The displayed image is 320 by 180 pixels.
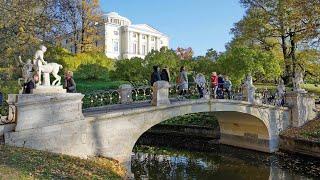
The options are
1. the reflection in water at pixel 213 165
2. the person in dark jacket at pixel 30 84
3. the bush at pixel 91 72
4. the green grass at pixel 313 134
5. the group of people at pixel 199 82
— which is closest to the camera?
the person in dark jacket at pixel 30 84

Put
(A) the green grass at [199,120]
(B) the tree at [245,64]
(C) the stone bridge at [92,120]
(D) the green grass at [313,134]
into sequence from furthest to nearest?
(B) the tree at [245,64] → (A) the green grass at [199,120] → (D) the green grass at [313,134] → (C) the stone bridge at [92,120]

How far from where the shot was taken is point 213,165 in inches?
818

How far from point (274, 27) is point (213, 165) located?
69.2 feet

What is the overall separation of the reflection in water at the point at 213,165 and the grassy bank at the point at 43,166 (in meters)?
6.03

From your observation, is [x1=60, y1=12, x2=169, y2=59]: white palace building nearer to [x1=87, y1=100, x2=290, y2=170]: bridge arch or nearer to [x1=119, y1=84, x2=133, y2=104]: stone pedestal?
[x1=87, y1=100, x2=290, y2=170]: bridge arch

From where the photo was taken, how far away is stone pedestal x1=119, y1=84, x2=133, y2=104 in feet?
60.0

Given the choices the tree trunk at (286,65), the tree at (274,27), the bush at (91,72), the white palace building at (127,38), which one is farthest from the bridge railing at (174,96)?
the white palace building at (127,38)

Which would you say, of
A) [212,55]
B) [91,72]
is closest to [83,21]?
[91,72]

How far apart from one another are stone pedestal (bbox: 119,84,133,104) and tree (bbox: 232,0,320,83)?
1894cm

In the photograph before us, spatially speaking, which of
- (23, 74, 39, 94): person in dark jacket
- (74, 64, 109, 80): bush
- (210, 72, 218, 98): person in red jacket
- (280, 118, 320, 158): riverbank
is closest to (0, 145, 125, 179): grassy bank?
(23, 74, 39, 94): person in dark jacket

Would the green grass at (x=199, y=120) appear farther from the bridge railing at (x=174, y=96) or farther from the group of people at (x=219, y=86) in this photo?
the group of people at (x=219, y=86)

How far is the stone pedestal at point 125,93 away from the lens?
720 inches

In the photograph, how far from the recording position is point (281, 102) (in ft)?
83.5

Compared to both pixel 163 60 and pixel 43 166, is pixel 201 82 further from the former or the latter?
pixel 163 60
